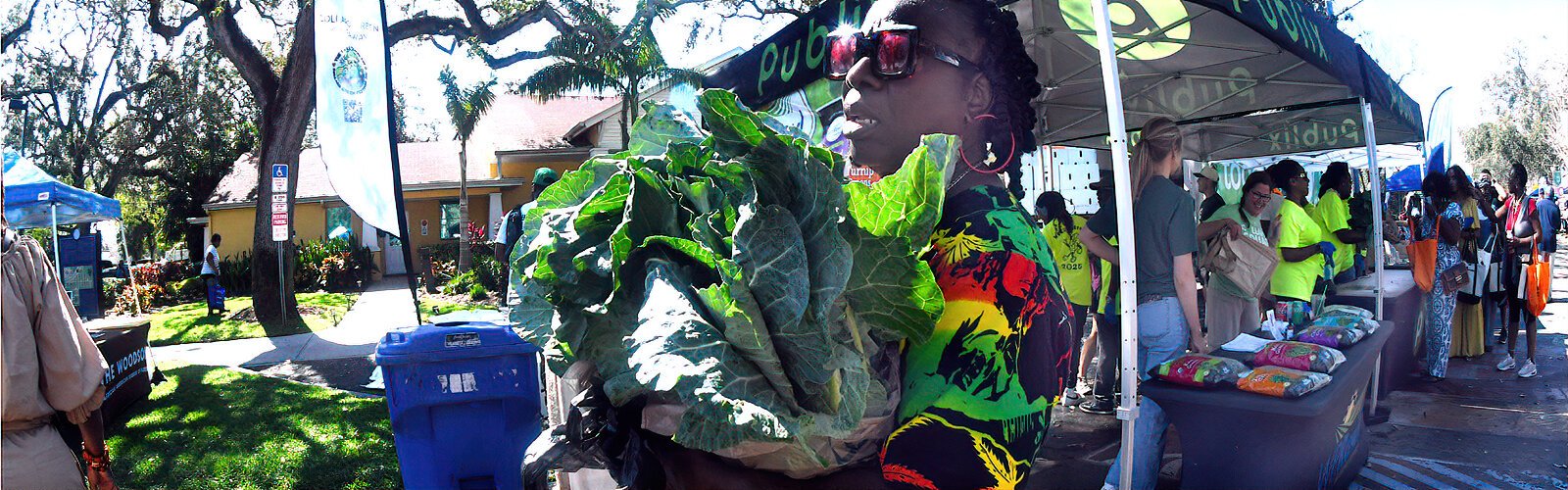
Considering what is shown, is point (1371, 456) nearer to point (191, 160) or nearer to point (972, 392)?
point (972, 392)

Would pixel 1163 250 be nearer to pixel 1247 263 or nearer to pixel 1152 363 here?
pixel 1152 363

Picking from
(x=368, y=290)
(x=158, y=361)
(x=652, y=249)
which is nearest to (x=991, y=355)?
(x=652, y=249)

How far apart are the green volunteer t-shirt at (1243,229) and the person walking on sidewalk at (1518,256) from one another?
366 centimetres

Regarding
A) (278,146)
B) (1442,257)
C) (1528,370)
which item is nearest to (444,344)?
(1442,257)

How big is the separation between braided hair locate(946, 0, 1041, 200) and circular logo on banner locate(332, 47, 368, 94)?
5.13 metres

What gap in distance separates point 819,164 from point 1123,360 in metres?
2.42

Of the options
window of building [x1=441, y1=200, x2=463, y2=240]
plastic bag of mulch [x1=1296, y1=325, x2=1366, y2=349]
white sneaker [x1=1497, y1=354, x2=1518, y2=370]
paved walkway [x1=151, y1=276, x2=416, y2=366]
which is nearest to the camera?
plastic bag of mulch [x1=1296, y1=325, x2=1366, y2=349]

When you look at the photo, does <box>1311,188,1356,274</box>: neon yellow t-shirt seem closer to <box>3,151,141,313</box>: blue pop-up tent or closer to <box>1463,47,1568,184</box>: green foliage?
<box>3,151,141,313</box>: blue pop-up tent

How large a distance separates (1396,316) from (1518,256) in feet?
6.25

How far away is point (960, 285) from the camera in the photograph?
Answer: 4.37ft

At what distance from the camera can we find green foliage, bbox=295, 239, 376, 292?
20.7 metres

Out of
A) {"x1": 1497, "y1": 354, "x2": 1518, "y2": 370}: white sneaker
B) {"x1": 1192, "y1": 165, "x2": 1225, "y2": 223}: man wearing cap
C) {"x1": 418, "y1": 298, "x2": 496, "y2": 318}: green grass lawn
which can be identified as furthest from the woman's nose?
{"x1": 418, "y1": 298, "x2": 496, "y2": 318}: green grass lawn

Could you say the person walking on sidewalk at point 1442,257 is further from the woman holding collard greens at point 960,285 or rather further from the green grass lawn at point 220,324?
the green grass lawn at point 220,324

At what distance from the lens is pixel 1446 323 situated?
24.3 feet
